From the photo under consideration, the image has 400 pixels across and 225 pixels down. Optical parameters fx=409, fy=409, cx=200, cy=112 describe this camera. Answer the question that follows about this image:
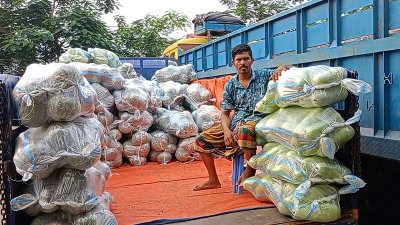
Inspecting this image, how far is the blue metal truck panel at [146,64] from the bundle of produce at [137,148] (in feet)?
10.6

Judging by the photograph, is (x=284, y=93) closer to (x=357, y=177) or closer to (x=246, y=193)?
(x=357, y=177)

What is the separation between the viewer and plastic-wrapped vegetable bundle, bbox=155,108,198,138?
480 cm

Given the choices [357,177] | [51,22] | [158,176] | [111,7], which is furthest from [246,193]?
[111,7]

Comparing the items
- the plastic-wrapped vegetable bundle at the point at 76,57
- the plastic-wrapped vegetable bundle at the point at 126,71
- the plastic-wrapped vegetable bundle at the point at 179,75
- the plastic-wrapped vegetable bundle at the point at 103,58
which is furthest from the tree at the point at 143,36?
the plastic-wrapped vegetable bundle at the point at 76,57

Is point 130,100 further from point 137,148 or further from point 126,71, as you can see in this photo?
point 126,71

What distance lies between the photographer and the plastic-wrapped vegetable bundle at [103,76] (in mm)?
4660

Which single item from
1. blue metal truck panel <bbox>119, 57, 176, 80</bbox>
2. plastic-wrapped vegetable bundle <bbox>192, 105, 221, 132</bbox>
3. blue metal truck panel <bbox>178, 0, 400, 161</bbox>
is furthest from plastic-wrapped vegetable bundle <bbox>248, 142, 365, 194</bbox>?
blue metal truck panel <bbox>119, 57, 176, 80</bbox>

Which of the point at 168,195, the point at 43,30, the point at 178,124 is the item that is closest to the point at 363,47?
the point at 168,195

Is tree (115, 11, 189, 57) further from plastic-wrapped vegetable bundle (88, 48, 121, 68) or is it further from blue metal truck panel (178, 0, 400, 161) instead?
blue metal truck panel (178, 0, 400, 161)

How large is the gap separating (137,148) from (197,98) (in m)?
1.31

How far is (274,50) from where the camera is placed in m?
3.83

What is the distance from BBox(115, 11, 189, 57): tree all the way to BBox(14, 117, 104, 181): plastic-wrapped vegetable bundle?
11.9 meters

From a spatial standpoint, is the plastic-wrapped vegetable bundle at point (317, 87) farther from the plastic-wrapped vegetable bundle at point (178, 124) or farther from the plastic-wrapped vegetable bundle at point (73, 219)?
the plastic-wrapped vegetable bundle at point (178, 124)

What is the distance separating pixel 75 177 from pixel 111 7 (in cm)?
1272
